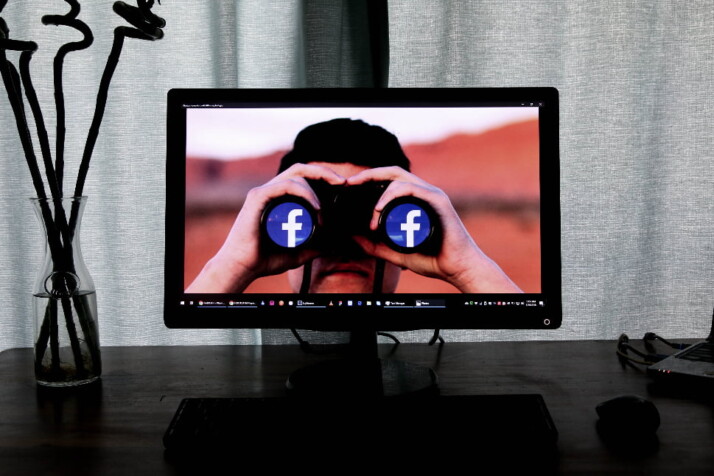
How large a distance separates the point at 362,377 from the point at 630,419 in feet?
1.21

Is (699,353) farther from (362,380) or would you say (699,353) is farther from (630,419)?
(362,380)

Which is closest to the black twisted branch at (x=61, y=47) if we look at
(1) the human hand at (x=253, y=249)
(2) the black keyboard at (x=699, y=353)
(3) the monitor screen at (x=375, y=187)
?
(3) the monitor screen at (x=375, y=187)

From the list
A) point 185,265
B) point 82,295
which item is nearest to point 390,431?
point 185,265

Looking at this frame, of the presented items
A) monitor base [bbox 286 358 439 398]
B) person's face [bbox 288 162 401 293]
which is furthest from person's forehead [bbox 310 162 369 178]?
monitor base [bbox 286 358 439 398]

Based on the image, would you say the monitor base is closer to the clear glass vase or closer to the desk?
the desk

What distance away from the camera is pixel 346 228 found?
1042 millimetres

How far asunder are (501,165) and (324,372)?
0.40 m

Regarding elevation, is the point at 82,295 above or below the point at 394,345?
above

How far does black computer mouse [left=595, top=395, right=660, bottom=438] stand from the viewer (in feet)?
2.78

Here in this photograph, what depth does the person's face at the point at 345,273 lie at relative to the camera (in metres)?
1.04

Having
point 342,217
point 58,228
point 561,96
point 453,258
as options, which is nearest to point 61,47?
point 58,228

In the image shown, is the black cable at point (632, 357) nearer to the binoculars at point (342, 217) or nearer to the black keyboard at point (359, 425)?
the black keyboard at point (359, 425)

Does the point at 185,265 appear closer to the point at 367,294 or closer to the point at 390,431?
the point at 367,294

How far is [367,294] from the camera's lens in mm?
1052
